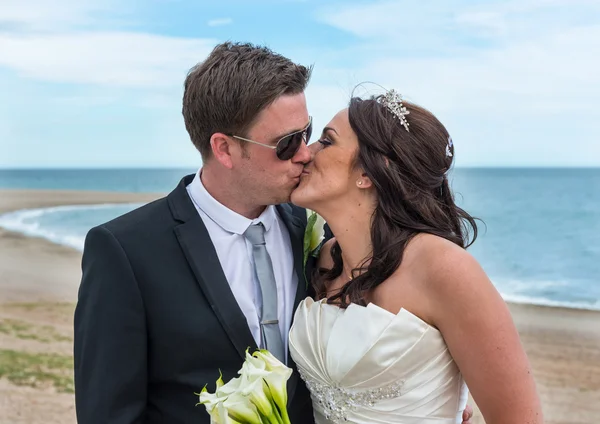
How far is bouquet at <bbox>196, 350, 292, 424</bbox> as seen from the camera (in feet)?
8.14

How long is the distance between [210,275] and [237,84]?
966 millimetres

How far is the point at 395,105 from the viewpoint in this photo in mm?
3432

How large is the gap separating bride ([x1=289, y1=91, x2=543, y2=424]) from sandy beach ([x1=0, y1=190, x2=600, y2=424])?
6.74m

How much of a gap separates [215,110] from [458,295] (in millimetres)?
1526

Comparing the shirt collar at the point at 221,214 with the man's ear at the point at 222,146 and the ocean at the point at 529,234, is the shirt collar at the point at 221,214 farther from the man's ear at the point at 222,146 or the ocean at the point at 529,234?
the ocean at the point at 529,234

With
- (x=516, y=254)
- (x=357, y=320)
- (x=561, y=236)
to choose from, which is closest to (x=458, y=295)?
(x=357, y=320)

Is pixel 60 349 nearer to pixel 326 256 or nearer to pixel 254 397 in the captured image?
pixel 326 256

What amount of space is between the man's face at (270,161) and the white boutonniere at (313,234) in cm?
29

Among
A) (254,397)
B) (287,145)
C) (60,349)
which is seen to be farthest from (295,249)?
(60,349)

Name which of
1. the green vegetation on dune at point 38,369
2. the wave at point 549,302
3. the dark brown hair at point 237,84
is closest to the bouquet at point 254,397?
the dark brown hair at point 237,84

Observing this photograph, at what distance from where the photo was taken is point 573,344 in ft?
47.3

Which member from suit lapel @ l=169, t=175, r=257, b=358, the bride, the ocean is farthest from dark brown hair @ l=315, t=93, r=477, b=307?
the ocean

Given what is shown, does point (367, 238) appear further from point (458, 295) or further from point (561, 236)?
point (561, 236)

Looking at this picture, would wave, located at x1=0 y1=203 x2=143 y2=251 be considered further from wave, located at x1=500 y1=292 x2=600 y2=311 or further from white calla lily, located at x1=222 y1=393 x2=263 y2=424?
white calla lily, located at x1=222 y1=393 x2=263 y2=424
